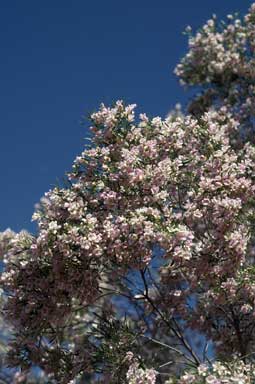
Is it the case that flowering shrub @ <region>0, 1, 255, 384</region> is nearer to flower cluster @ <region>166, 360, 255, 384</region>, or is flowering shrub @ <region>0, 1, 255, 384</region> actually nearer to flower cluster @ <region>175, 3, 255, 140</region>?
flower cluster @ <region>166, 360, 255, 384</region>

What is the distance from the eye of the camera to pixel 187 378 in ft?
26.8

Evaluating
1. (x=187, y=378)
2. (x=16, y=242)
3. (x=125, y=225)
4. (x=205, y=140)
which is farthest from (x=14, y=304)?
(x=205, y=140)

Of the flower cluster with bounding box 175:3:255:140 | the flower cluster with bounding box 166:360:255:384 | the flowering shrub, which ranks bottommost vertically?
the flower cluster with bounding box 166:360:255:384

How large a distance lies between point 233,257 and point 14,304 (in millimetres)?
3142

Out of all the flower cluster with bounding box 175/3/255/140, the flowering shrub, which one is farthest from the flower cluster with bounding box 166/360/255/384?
the flower cluster with bounding box 175/3/255/140

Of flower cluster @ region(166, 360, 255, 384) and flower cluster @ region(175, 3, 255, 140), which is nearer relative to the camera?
flower cluster @ region(166, 360, 255, 384)

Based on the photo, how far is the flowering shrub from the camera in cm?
900

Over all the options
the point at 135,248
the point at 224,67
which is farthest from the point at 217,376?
the point at 224,67

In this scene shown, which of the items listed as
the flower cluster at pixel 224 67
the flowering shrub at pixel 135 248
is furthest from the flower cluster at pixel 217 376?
the flower cluster at pixel 224 67

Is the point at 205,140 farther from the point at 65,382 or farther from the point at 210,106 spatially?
the point at 210,106

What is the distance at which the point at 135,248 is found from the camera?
901 cm

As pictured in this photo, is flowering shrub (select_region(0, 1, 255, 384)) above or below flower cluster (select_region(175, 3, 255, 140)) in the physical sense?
below

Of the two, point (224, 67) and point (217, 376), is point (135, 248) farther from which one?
point (224, 67)

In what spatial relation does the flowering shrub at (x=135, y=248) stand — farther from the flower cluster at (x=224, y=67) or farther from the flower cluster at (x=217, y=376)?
the flower cluster at (x=224, y=67)
